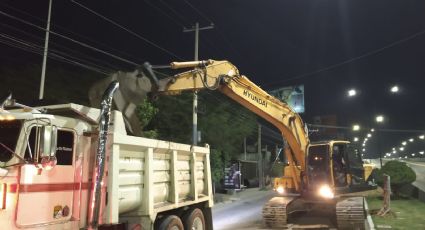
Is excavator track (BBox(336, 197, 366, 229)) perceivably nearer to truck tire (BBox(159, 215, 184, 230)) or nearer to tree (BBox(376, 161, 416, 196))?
truck tire (BBox(159, 215, 184, 230))

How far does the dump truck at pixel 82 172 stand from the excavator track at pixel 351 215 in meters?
6.20

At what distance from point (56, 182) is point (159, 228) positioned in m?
2.57

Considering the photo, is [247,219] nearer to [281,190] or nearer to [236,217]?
[236,217]

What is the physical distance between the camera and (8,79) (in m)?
16.1

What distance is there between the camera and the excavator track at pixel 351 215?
13164mm

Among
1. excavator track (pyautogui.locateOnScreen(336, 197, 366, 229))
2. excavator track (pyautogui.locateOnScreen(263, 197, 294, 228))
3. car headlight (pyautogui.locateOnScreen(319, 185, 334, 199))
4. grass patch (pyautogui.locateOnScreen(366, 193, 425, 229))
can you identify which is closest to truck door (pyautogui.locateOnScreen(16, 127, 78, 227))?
excavator track (pyautogui.locateOnScreen(263, 197, 294, 228))

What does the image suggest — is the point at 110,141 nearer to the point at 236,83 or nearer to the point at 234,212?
the point at 236,83

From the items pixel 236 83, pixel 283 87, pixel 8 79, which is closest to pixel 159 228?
pixel 236 83

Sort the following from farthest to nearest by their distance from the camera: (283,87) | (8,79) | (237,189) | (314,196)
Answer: (283,87)
(237,189)
(8,79)
(314,196)

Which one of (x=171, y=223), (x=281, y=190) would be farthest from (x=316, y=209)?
(x=171, y=223)

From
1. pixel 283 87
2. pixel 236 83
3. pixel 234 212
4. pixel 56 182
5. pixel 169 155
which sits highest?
pixel 283 87

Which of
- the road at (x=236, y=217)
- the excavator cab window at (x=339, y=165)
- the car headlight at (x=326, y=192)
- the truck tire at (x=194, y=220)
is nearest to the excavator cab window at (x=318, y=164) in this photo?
the car headlight at (x=326, y=192)

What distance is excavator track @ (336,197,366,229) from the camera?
13.2m

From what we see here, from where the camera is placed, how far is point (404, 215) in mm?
16703
